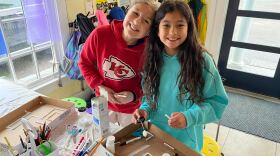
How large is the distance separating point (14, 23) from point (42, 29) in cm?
22

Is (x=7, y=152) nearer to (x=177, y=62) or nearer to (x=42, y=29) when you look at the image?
(x=177, y=62)

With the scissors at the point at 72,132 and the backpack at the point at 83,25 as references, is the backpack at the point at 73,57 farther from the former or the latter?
the scissors at the point at 72,132

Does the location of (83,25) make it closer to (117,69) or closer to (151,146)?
(117,69)

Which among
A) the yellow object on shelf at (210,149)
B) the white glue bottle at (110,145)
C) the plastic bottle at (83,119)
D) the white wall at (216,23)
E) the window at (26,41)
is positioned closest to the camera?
the white glue bottle at (110,145)

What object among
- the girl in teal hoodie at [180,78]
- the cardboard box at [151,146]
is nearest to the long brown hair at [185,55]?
the girl in teal hoodie at [180,78]

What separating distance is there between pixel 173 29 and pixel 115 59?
0.40 m

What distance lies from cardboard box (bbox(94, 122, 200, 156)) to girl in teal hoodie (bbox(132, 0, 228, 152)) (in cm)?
6

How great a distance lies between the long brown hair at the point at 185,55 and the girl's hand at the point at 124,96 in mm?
234

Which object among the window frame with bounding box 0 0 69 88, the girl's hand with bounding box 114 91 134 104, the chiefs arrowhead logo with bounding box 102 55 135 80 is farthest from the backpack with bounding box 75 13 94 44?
the girl's hand with bounding box 114 91 134 104

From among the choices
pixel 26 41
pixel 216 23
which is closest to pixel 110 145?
pixel 26 41

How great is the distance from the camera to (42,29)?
183cm

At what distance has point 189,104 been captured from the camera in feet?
3.19

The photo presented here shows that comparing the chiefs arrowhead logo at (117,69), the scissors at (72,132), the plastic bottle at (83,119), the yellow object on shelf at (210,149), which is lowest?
the yellow object on shelf at (210,149)

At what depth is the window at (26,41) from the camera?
1624 mm
